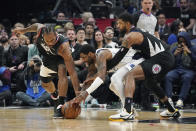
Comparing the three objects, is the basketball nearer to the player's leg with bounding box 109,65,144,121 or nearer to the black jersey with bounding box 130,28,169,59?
the player's leg with bounding box 109,65,144,121

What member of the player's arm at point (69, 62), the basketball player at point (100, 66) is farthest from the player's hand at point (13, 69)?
the basketball player at point (100, 66)

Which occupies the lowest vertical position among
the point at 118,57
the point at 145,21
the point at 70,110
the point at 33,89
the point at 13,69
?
the point at 70,110

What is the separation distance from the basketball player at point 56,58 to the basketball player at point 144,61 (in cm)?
67

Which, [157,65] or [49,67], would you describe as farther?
[49,67]

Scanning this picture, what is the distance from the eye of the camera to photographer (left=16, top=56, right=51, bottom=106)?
32.7ft

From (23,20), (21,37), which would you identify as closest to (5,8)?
(23,20)

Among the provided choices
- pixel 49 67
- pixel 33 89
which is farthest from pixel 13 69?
pixel 49 67

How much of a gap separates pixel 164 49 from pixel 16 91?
5031mm

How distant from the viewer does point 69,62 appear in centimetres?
684

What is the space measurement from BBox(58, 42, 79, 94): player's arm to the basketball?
261 mm

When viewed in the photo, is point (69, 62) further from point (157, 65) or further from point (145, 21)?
point (145, 21)

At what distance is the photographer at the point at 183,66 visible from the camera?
9.23 meters

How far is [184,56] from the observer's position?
9.49 metres

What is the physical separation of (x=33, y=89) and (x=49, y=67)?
114 inches
